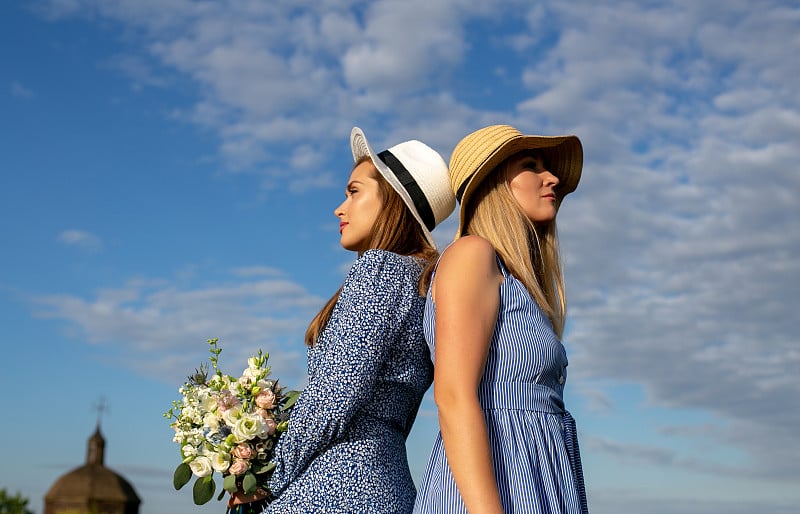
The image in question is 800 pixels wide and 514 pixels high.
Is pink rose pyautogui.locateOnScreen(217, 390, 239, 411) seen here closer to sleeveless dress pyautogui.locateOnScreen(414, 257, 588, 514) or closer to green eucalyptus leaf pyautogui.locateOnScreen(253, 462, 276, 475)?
green eucalyptus leaf pyautogui.locateOnScreen(253, 462, 276, 475)

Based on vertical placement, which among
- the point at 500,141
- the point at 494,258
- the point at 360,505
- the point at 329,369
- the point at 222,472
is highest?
the point at 500,141

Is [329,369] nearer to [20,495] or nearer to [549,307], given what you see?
[549,307]

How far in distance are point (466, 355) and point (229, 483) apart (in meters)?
1.34

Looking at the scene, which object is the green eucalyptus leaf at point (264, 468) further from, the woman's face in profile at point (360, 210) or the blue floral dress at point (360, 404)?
the woman's face in profile at point (360, 210)

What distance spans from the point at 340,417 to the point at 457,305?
703mm

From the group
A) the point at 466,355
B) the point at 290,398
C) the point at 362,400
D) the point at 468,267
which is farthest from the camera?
the point at 290,398

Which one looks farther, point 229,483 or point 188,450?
point 188,450

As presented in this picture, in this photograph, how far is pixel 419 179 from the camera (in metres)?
4.02

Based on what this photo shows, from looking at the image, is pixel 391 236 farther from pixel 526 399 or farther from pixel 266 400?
pixel 526 399

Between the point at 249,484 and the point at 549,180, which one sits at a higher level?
the point at 549,180

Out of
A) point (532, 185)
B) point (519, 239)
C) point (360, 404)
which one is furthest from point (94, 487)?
point (519, 239)

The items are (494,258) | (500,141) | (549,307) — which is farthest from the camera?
(500,141)

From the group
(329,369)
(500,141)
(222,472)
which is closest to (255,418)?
(222,472)

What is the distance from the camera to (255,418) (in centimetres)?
370
